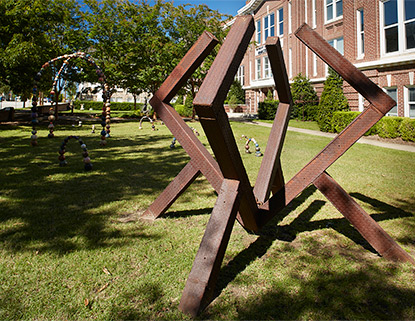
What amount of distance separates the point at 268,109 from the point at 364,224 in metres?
23.4

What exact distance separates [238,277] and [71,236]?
80.7 inches

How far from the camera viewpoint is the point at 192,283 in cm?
228

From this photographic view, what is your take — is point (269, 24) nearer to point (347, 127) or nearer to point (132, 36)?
point (132, 36)

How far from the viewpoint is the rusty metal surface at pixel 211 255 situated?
2227 mm

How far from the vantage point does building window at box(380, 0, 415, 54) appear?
1381 cm

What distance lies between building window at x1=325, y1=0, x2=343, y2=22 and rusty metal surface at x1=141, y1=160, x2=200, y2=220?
23.2 meters

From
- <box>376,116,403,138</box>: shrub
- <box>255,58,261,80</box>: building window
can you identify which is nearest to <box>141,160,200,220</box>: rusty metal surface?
<box>376,116,403,138</box>: shrub

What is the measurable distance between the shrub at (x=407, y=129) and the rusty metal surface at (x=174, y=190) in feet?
39.6

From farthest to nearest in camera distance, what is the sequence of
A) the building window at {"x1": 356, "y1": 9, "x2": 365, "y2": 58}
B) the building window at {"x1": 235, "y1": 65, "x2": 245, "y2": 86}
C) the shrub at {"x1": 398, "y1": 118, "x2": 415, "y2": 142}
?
1. the building window at {"x1": 235, "y1": 65, "x2": 245, "y2": 86}
2. the building window at {"x1": 356, "y1": 9, "x2": 365, "y2": 58}
3. the shrub at {"x1": 398, "y1": 118, "x2": 415, "y2": 142}

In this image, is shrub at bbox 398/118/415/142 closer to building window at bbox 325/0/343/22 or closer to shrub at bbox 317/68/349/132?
shrub at bbox 317/68/349/132

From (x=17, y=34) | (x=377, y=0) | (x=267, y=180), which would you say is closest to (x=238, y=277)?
(x=267, y=180)

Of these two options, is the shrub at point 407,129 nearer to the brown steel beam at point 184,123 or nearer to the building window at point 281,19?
the brown steel beam at point 184,123

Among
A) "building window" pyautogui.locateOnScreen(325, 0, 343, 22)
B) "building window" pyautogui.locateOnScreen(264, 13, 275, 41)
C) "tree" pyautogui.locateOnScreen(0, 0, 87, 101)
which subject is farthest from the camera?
"building window" pyautogui.locateOnScreen(264, 13, 275, 41)

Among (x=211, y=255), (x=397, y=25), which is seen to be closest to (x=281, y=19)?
(x=397, y=25)
